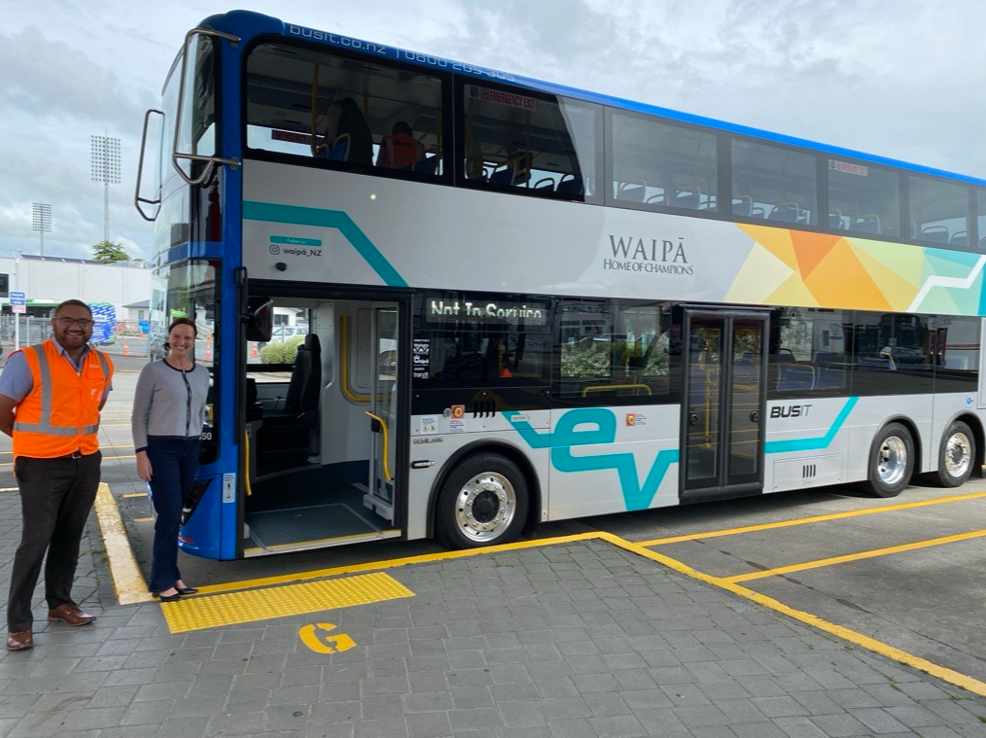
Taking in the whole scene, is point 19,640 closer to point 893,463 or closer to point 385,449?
point 385,449

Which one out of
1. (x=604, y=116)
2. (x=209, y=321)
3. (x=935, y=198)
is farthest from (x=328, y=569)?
(x=935, y=198)

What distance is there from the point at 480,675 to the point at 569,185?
4285mm

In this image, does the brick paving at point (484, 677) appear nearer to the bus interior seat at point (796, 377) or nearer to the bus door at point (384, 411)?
the bus door at point (384, 411)

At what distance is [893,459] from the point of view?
30.3 ft

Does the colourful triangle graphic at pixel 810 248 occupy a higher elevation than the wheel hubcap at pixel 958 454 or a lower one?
higher

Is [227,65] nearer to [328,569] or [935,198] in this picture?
[328,569]

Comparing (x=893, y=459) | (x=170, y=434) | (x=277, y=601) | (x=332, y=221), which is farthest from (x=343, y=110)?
(x=893, y=459)

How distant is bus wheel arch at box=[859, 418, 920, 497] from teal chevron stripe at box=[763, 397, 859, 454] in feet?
2.59

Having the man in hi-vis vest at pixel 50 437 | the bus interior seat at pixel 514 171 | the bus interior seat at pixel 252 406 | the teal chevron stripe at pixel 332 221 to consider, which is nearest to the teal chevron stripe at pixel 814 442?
the bus interior seat at pixel 514 171

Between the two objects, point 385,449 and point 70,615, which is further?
point 385,449

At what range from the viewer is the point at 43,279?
61.5 meters

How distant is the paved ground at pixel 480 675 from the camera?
10.9 feet

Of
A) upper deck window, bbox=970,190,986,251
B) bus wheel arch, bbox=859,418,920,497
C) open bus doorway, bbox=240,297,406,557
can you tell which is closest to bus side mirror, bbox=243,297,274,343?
open bus doorway, bbox=240,297,406,557

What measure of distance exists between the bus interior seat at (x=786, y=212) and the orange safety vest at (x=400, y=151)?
400 centimetres
